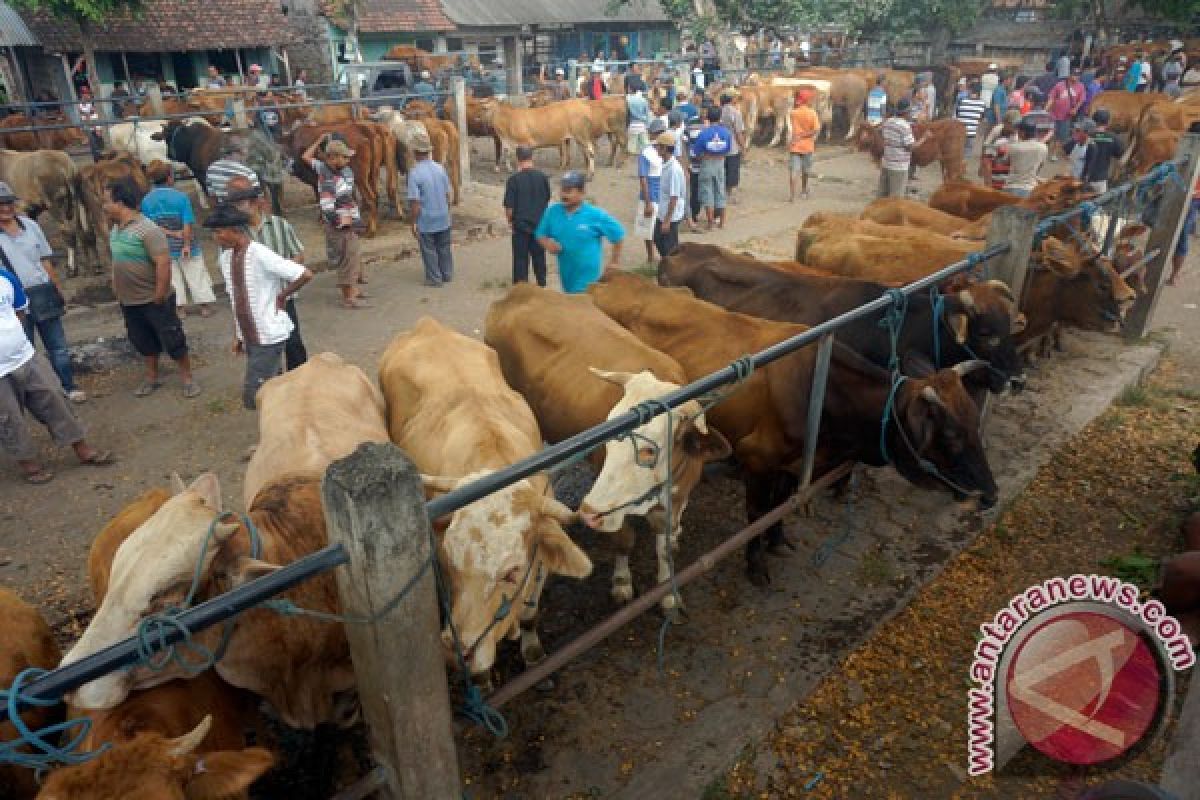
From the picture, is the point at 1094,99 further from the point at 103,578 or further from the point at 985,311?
the point at 103,578

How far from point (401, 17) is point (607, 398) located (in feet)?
98.5

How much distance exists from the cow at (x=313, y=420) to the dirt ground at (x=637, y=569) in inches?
53.2

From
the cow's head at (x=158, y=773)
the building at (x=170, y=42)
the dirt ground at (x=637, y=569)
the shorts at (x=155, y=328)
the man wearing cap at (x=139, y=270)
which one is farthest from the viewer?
the building at (x=170, y=42)

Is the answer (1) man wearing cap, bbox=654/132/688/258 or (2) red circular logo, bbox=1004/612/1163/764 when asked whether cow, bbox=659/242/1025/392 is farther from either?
(1) man wearing cap, bbox=654/132/688/258

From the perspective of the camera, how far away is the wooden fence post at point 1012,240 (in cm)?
566

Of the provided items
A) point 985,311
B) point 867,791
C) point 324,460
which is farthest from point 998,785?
point 324,460

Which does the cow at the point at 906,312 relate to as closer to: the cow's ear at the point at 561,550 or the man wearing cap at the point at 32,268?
the cow's ear at the point at 561,550

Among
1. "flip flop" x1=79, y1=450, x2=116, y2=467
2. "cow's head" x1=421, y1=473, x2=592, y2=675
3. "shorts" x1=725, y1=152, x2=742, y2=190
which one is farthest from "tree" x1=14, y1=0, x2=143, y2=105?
"cow's head" x1=421, y1=473, x2=592, y2=675

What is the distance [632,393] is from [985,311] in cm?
289

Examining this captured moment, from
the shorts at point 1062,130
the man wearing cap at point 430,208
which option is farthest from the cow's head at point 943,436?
the shorts at point 1062,130

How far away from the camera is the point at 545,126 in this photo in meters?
18.3

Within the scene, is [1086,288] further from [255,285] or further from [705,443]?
[255,285]

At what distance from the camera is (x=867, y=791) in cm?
367

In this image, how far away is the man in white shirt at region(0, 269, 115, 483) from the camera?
18.8ft
